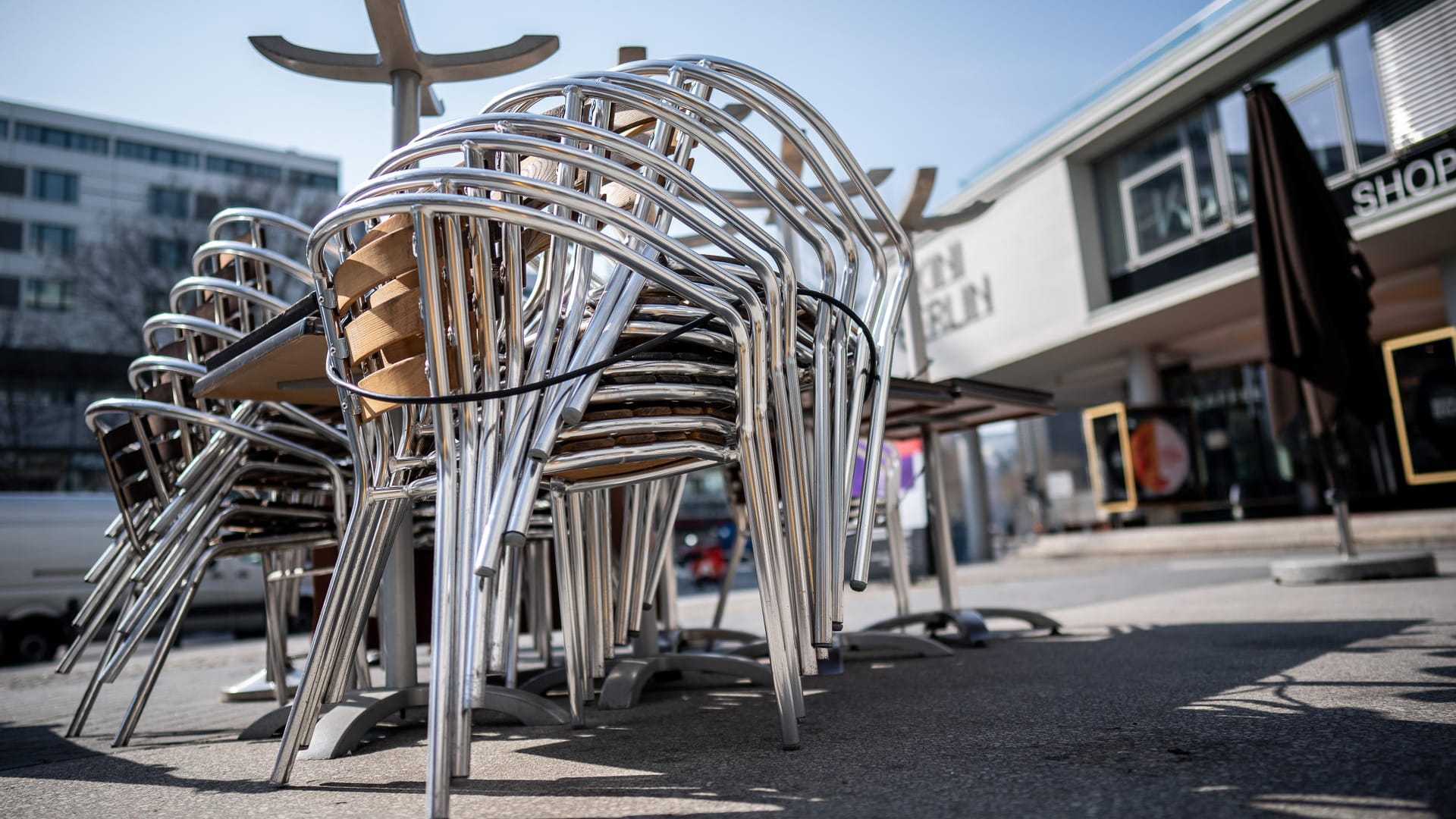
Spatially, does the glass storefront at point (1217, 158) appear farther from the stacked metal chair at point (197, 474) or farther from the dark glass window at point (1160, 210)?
the stacked metal chair at point (197, 474)

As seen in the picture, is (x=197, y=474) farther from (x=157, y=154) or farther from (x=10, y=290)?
(x=157, y=154)

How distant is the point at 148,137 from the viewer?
129 ft

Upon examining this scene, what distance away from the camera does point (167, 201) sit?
125 feet

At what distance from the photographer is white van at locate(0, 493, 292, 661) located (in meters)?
11.4

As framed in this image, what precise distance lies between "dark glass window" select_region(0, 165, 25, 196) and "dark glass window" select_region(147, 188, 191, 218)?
4.25 metres

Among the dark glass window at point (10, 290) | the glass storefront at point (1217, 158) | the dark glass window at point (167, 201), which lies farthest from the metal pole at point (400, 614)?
the dark glass window at point (167, 201)

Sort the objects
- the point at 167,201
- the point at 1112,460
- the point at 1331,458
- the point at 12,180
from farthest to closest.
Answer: the point at 167,201
the point at 12,180
the point at 1112,460
the point at 1331,458

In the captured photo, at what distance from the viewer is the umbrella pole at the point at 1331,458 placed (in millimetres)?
5719

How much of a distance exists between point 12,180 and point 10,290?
5.84 m

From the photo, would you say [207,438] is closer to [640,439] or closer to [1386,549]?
[640,439]

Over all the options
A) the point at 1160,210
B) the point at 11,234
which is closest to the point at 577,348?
the point at 1160,210

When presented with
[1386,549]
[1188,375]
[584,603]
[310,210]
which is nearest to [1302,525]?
[1386,549]

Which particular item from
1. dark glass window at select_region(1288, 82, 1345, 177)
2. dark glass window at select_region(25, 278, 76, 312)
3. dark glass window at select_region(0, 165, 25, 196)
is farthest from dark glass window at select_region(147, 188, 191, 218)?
dark glass window at select_region(1288, 82, 1345, 177)

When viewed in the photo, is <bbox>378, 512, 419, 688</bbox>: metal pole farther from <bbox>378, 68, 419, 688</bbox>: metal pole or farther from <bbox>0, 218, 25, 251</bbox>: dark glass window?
<bbox>0, 218, 25, 251</bbox>: dark glass window
